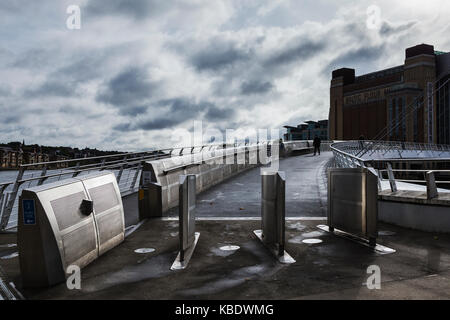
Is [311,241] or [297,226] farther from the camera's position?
[297,226]

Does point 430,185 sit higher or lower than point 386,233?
higher

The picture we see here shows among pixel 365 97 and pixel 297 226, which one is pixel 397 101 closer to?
pixel 365 97

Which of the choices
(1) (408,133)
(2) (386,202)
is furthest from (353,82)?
(2) (386,202)

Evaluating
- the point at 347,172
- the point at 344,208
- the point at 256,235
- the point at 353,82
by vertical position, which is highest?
the point at 353,82

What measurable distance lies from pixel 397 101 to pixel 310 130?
6842 centimetres

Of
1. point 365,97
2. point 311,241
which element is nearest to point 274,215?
point 311,241

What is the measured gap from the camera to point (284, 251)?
6.39 metres

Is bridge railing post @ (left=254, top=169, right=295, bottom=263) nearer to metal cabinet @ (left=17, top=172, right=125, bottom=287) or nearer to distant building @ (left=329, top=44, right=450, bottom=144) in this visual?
metal cabinet @ (left=17, top=172, right=125, bottom=287)

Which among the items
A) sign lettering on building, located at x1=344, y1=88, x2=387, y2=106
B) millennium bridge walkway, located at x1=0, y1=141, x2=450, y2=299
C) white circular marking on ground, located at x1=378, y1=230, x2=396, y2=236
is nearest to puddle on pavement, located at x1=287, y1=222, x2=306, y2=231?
millennium bridge walkway, located at x1=0, y1=141, x2=450, y2=299

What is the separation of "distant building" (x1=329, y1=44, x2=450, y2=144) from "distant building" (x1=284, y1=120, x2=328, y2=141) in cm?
3695

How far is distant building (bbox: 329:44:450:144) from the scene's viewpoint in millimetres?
89562

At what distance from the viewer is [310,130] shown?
164000 millimetres
